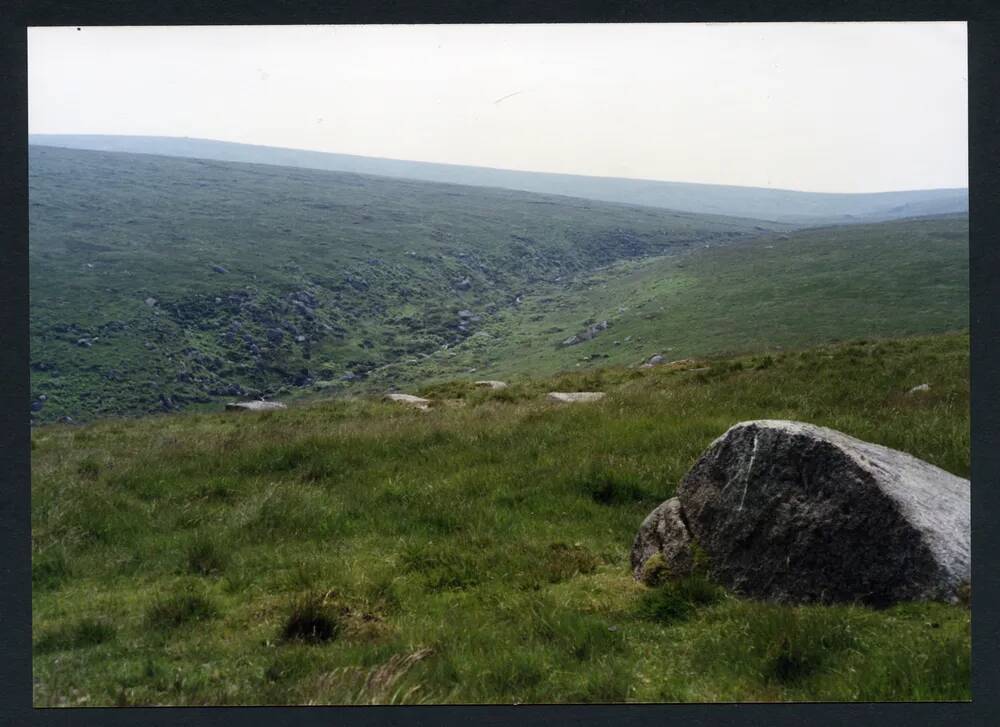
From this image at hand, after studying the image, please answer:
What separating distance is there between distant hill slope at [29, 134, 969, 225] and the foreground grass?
448cm

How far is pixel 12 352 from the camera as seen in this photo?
7547 millimetres

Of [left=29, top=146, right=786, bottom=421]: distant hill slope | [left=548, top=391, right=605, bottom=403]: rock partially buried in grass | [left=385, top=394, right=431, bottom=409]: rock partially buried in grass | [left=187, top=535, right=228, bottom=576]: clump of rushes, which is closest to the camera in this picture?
[left=187, top=535, right=228, bottom=576]: clump of rushes

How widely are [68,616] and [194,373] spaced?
1569 centimetres

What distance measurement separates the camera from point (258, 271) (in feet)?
84.0

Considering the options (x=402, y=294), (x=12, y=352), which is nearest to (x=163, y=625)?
(x=12, y=352)

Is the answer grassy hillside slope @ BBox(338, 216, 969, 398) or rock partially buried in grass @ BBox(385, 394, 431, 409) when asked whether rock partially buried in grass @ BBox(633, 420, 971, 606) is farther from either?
grassy hillside slope @ BBox(338, 216, 969, 398)

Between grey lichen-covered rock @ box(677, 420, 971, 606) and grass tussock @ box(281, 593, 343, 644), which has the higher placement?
grey lichen-covered rock @ box(677, 420, 971, 606)

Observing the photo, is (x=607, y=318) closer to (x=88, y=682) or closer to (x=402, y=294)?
(x=402, y=294)

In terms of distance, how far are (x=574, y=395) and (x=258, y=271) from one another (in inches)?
543

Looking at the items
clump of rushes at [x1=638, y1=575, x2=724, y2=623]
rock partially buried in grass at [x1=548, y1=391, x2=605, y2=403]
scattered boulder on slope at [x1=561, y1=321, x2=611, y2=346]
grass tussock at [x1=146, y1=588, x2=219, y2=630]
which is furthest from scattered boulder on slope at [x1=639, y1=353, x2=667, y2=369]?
grass tussock at [x1=146, y1=588, x2=219, y2=630]

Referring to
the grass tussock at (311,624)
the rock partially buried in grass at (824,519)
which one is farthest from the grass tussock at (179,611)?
the rock partially buried in grass at (824,519)

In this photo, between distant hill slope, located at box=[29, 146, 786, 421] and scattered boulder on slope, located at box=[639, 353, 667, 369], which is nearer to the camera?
distant hill slope, located at box=[29, 146, 786, 421]

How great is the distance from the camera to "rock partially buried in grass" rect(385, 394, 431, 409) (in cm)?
1822

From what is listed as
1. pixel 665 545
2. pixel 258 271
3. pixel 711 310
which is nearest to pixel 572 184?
pixel 711 310
